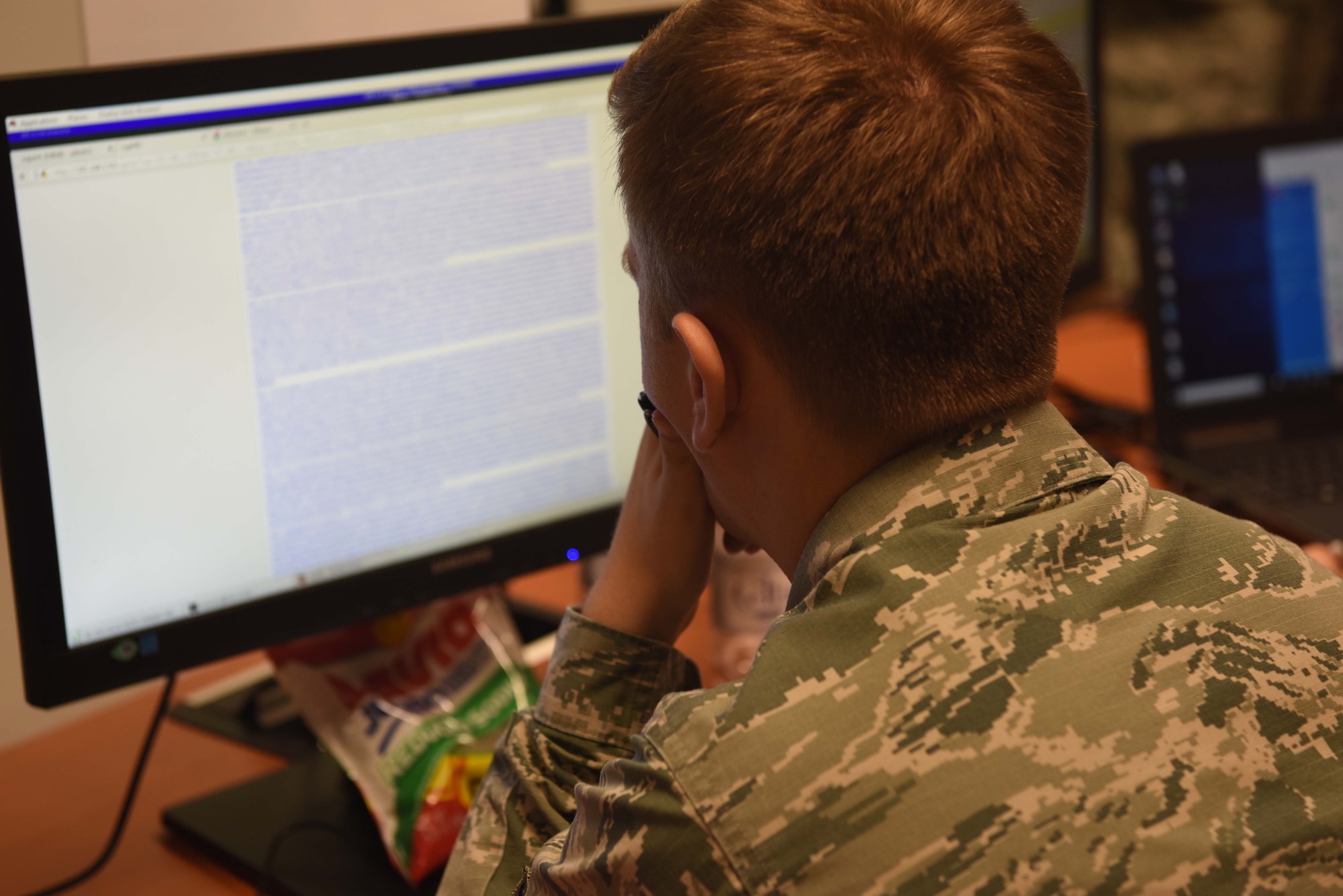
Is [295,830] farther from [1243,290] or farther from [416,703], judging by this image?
[1243,290]

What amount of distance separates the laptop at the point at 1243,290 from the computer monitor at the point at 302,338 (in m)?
0.61

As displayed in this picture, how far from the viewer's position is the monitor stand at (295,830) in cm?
78

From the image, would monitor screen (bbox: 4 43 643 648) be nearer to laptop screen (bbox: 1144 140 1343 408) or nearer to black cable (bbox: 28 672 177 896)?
black cable (bbox: 28 672 177 896)

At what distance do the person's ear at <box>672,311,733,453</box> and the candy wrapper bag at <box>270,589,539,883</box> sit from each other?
0.35m

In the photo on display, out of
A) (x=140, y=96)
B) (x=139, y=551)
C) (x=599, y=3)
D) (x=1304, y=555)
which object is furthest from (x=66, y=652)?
(x=599, y=3)

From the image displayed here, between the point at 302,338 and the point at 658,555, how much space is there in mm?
266

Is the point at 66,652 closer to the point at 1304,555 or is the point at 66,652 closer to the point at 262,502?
the point at 262,502

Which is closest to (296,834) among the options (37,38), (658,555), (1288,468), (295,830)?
(295,830)

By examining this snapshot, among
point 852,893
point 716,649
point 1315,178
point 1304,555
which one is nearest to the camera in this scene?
point 852,893

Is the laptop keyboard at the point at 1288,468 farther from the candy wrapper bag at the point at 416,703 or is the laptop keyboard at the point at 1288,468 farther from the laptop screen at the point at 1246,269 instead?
the candy wrapper bag at the point at 416,703

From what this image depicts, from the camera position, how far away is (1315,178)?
126cm

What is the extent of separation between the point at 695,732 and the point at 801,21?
0.99 feet

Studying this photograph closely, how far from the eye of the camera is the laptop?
4.09ft

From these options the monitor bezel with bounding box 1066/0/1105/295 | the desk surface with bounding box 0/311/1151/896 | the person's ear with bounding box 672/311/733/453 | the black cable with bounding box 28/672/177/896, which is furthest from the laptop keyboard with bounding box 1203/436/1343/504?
the black cable with bounding box 28/672/177/896
